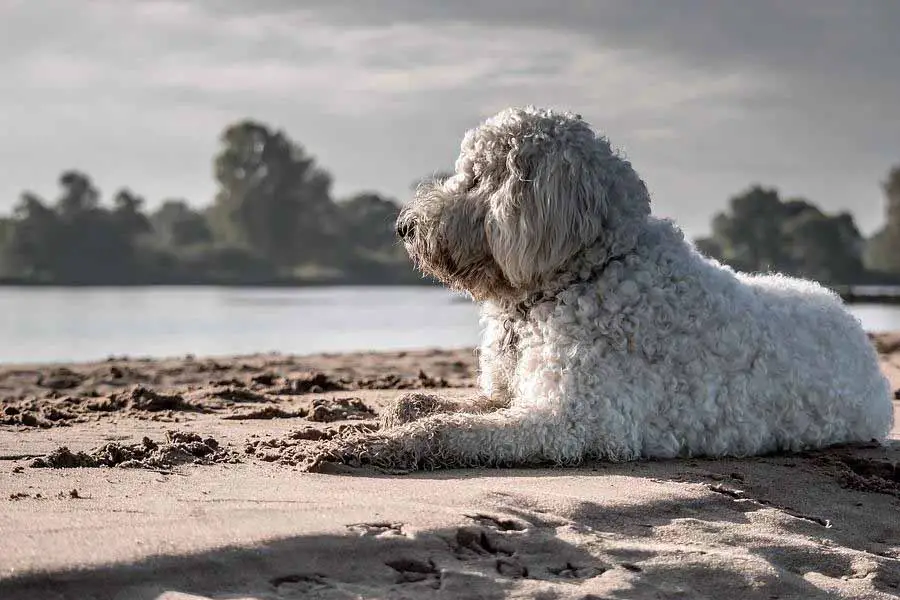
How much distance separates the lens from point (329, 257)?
244 feet

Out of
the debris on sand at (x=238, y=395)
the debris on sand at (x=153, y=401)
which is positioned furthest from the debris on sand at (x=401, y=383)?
the debris on sand at (x=153, y=401)

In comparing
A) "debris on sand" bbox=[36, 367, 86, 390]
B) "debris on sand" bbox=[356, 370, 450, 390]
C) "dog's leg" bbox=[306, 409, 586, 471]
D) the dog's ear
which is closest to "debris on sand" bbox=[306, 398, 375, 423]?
"debris on sand" bbox=[356, 370, 450, 390]

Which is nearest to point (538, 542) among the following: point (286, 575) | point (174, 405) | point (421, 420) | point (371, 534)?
point (371, 534)

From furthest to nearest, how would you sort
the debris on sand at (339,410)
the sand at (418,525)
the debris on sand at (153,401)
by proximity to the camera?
the debris on sand at (153,401), the debris on sand at (339,410), the sand at (418,525)

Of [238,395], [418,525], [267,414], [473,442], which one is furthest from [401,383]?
[418,525]

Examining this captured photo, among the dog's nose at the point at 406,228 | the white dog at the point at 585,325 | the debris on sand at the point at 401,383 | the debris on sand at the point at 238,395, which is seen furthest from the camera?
the debris on sand at the point at 401,383

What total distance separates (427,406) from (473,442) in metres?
0.78

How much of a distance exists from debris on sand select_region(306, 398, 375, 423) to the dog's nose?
1.79m

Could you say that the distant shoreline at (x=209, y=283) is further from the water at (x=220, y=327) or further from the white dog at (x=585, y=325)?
the white dog at (x=585, y=325)

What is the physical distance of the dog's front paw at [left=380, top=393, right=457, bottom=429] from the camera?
6.11 meters

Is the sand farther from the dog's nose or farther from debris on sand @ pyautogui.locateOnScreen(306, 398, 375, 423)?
the dog's nose

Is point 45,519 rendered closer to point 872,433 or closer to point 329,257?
point 872,433

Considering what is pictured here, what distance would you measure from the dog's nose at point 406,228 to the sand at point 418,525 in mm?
1124

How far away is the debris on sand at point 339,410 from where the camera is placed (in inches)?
286
